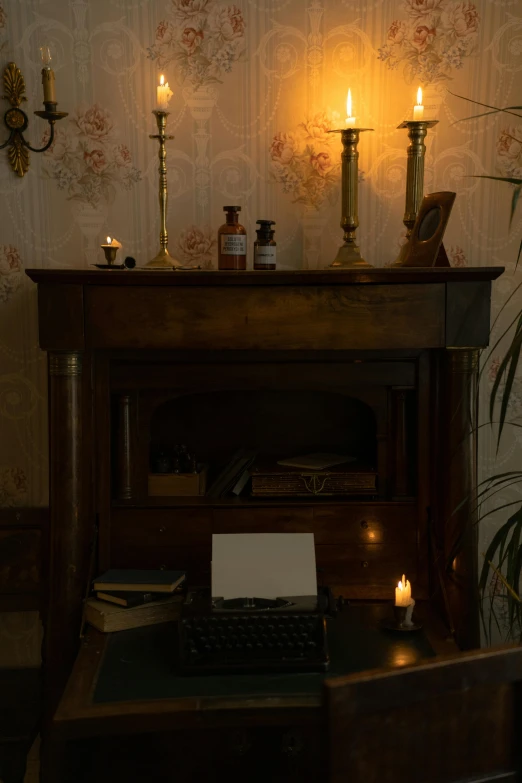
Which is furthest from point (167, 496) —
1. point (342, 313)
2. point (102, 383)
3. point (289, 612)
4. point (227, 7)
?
point (227, 7)

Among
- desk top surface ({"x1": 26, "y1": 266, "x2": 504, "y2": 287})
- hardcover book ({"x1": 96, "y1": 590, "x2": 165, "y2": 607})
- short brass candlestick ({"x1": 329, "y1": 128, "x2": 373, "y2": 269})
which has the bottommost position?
hardcover book ({"x1": 96, "y1": 590, "x2": 165, "y2": 607})

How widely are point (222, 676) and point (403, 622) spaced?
1.55 feet

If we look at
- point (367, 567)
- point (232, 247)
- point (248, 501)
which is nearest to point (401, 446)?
point (367, 567)

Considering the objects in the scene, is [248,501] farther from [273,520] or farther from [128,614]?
[128,614]

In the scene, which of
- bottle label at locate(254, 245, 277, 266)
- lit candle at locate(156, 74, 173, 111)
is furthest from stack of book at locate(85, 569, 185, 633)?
lit candle at locate(156, 74, 173, 111)

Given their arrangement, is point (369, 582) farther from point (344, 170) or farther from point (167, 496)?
point (344, 170)

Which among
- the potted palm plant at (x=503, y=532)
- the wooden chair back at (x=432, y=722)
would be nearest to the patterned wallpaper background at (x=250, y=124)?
the potted palm plant at (x=503, y=532)

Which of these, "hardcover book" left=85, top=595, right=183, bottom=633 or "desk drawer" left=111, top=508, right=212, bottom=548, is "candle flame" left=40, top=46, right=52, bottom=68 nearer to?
"desk drawer" left=111, top=508, right=212, bottom=548

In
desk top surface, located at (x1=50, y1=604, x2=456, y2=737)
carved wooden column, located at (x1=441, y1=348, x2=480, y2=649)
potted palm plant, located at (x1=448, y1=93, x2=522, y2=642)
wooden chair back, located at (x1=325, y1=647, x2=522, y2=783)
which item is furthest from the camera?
carved wooden column, located at (x1=441, y1=348, x2=480, y2=649)

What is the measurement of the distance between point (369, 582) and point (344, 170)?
3.71ft

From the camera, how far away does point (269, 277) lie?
2.00m

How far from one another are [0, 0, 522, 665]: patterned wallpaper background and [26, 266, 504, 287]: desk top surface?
1.54 ft

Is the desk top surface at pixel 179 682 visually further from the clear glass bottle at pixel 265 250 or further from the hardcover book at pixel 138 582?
the clear glass bottle at pixel 265 250

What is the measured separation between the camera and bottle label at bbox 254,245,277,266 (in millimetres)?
2186
